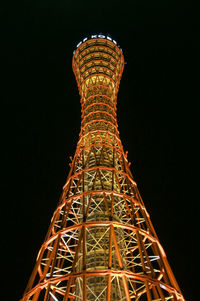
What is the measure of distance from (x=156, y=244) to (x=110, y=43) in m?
25.6

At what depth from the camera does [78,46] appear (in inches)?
1380

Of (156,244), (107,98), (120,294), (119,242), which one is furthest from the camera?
(107,98)

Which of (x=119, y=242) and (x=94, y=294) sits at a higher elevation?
(x=119, y=242)

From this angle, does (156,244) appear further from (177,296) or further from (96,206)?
(96,206)

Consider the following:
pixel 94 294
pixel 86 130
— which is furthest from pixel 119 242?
pixel 86 130

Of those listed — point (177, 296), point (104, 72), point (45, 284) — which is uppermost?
point (104, 72)

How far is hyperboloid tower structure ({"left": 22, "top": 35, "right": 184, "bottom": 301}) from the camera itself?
14047mm

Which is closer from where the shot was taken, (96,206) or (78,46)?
(96,206)

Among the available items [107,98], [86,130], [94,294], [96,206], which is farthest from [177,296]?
[107,98]

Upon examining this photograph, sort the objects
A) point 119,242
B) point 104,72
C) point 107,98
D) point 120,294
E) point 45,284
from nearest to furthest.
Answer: point 45,284
point 120,294
point 119,242
point 107,98
point 104,72

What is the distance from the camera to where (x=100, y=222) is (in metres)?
15.4

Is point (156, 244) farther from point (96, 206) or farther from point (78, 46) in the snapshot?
point (78, 46)

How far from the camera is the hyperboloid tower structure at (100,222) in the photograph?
14047mm

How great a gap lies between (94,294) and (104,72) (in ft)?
74.7
